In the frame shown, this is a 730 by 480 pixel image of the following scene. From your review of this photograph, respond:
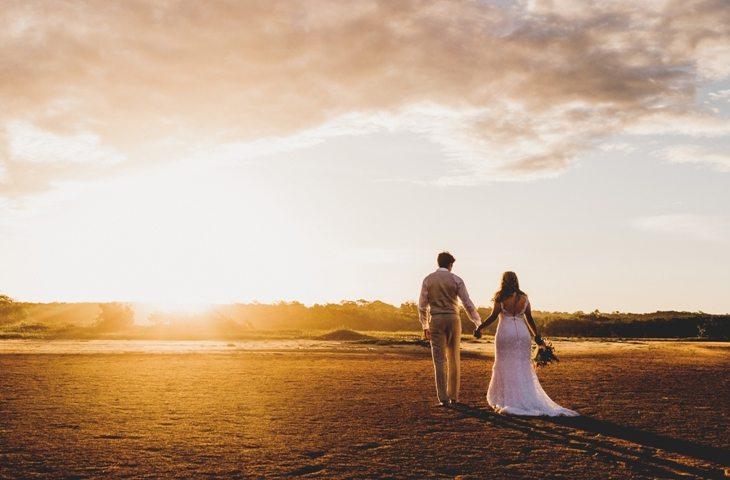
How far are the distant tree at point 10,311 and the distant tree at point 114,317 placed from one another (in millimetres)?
12187

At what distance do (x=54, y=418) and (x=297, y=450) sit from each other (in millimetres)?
4070

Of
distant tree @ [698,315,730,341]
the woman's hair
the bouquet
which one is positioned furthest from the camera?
distant tree @ [698,315,730,341]

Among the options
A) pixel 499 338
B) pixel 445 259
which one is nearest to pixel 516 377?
pixel 499 338

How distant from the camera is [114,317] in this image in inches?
1812

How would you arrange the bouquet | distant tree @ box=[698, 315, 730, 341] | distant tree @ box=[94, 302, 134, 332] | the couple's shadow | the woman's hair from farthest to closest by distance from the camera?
distant tree @ box=[94, 302, 134, 332]
distant tree @ box=[698, 315, 730, 341]
the bouquet
the woman's hair
the couple's shadow

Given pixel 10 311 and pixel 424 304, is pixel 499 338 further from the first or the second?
pixel 10 311

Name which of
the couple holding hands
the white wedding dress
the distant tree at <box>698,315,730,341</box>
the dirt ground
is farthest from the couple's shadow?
the distant tree at <box>698,315,730,341</box>

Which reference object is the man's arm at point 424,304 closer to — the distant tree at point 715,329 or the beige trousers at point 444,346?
the beige trousers at point 444,346

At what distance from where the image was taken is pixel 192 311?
166ft

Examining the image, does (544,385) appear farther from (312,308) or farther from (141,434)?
(312,308)

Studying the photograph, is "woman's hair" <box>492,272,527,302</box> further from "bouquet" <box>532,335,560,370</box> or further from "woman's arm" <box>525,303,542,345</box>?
"bouquet" <box>532,335,560,370</box>

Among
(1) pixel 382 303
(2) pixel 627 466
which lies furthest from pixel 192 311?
(2) pixel 627 466

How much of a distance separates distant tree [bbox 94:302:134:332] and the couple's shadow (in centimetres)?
4082

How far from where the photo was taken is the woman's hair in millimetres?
9844
